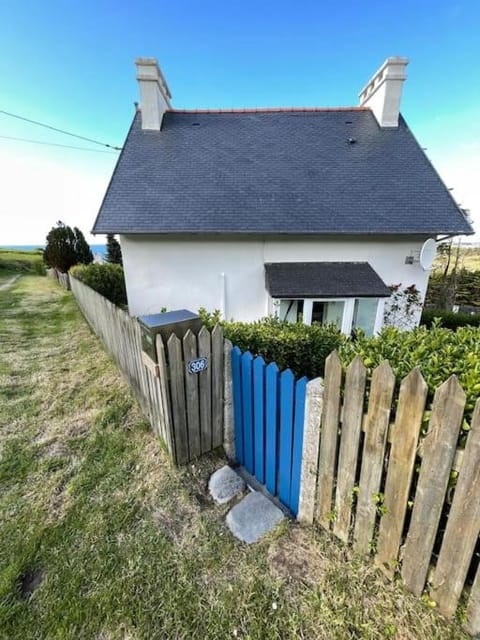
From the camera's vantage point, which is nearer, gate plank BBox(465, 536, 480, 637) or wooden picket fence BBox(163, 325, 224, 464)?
gate plank BBox(465, 536, 480, 637)

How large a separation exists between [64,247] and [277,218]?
54.6 feet

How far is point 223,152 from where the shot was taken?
9.28m

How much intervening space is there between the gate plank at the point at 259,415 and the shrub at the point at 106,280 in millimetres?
10650

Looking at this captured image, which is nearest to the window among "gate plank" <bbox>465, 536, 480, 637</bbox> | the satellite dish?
the satellite dish

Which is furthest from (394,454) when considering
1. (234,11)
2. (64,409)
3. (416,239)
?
(234,11)

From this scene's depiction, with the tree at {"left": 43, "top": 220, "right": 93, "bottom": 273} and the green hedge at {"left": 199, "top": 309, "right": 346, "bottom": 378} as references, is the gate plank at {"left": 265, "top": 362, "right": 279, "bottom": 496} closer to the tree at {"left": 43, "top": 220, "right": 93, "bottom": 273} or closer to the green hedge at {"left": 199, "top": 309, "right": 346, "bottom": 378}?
the green hedge at {"left": 199, "top": 309, "right": 346, "bottom": 378}

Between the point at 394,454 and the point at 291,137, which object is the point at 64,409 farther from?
the point at 291,137

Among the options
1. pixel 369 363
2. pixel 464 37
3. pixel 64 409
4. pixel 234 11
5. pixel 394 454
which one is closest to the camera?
pixel 394 454

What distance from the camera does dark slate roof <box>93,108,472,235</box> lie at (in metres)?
7.47

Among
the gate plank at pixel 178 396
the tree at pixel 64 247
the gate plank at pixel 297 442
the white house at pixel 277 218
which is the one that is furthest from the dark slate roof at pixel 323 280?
the tree at pixel 64 247

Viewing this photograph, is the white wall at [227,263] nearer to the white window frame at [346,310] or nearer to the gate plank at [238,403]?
the white window frame at [346,310]

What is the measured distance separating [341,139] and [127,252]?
858 centimetres

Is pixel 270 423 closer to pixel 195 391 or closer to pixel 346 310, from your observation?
pixel 195 391

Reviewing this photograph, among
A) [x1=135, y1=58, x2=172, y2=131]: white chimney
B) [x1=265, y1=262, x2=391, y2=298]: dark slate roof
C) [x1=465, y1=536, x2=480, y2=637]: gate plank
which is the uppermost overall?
Answer: [x1=135, y1=58, x2=172, y2=131]: white chimney
